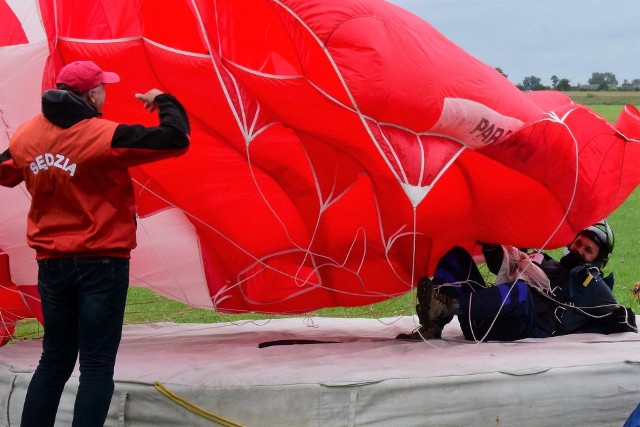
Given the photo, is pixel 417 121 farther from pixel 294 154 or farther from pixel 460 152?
pixel 294 154

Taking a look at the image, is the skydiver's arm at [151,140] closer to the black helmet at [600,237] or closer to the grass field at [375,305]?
the grass field at [375,305]

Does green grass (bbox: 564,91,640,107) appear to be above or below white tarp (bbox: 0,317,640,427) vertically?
above

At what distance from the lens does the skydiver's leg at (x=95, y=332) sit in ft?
11.4

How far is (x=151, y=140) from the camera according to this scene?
343 centimetres

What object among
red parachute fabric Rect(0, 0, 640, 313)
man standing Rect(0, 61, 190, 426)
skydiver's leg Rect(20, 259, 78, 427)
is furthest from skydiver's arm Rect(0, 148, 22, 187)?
red parachute fabric Rect(0, 0, 640, 313)

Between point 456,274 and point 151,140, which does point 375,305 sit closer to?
point 456,274

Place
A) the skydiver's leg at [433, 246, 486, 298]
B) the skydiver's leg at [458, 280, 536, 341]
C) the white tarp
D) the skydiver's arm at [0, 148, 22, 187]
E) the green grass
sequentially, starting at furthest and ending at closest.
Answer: the green grass
the skydiver's leg at [433, 246, 486, 298]
the skydiver's leg at [458, 280, 536, 341]
the white tarp
the skydiver's arm at [0, 148, 22, 187]

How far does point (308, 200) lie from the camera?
511 cm

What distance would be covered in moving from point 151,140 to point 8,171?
69cm

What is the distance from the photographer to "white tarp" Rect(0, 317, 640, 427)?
3.94 m

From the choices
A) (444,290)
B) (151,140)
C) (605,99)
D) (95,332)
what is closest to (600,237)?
(444,290)

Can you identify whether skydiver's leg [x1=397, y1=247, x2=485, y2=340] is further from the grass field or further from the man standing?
the man standing

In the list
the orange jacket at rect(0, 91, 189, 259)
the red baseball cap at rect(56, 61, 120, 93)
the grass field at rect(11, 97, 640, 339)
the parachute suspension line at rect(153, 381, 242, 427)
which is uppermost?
the red baseball cap at rect(56, 61, 120, 93)

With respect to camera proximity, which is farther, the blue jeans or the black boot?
the black boot
